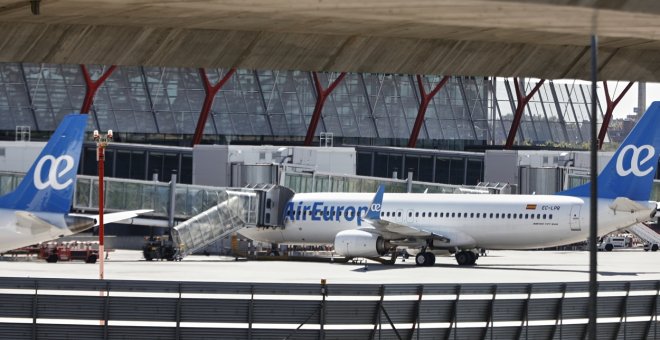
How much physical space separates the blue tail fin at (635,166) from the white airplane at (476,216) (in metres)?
0.04

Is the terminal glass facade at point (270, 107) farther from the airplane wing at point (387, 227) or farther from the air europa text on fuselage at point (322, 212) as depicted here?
the airplane wing at point (387, 227)

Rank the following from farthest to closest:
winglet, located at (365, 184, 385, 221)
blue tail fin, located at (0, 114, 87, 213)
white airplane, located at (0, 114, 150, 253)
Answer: winglet, located at (365, 184, 385, 221)
blue tail fin, located at (0, 114, 87, 213)
white airplane, located at (0, 114, 150, 253)

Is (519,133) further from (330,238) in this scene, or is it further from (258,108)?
(330,238)

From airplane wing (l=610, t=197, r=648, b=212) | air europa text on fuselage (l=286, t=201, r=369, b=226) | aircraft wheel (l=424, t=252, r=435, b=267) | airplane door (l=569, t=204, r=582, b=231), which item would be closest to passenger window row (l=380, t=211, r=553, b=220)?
airplane door (l=569, t=204, r=582, b=231)

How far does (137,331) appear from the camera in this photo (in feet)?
70.6

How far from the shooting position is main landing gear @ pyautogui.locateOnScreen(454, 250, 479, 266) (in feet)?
197

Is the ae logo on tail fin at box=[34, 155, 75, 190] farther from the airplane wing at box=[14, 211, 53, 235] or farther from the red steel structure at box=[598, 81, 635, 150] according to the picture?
the red steel structure at box=[598, 81, 635, 150]

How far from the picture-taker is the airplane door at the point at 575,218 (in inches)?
2216

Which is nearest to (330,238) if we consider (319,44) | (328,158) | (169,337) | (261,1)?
(328,158)

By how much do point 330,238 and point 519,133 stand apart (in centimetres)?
5470

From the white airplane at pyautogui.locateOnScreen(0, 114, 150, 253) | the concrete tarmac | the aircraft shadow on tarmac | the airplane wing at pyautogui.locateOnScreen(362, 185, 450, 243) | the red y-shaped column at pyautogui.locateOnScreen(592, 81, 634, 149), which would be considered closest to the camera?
the white airplane at pyautogui.locateOnScreen(0, 114, 150, 253)

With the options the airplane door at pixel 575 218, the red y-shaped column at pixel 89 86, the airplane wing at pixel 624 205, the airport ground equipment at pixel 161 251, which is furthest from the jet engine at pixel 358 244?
the red y-shaped column at pixel 89 86

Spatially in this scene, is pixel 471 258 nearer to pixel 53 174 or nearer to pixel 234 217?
pixel 234 217

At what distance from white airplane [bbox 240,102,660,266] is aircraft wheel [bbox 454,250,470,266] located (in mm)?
19
